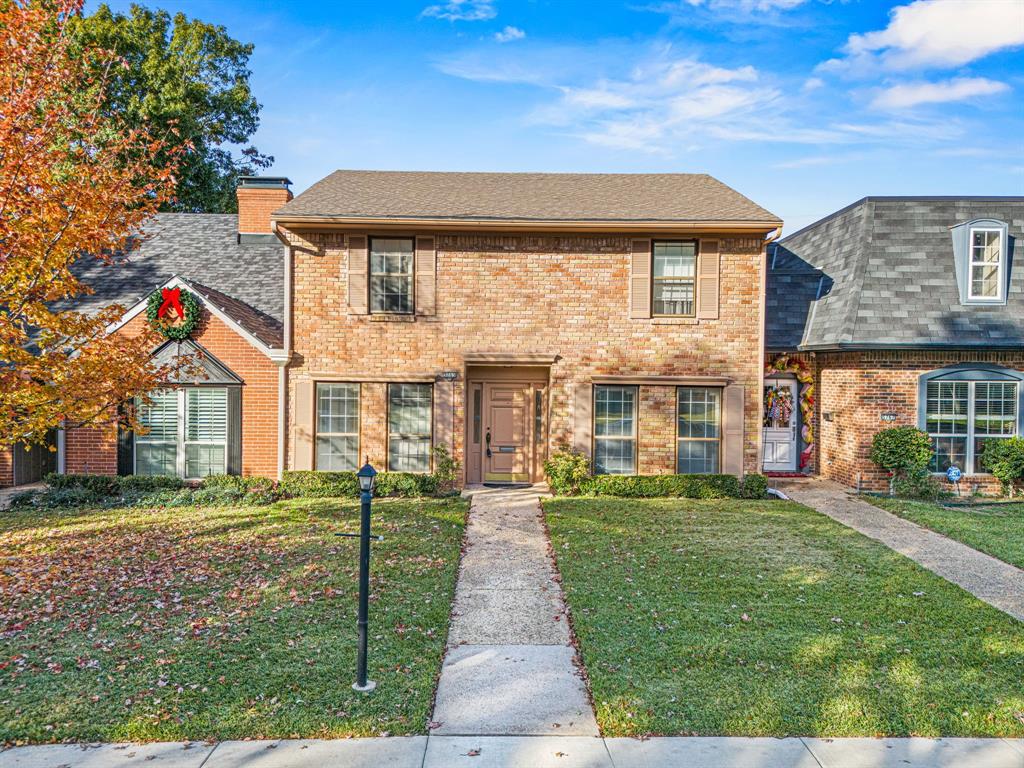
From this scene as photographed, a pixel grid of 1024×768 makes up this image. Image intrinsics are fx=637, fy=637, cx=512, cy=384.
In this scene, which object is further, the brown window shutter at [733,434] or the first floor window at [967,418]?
the first floor window at [967,418]

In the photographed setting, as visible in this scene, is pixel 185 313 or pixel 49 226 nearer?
pixel 49 226

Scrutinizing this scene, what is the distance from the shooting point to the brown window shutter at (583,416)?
12.8 meters

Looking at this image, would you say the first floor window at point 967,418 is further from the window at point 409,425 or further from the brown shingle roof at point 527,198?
the window at point 409,425

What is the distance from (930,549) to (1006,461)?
546 cm

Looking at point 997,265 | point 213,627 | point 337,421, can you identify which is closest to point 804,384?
point 997,265

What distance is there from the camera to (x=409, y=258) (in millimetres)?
12859

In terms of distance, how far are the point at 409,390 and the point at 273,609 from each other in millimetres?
6542

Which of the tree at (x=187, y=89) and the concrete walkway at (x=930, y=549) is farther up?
the tree at (x=187, y=89)

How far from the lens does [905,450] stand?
1281 centimetres

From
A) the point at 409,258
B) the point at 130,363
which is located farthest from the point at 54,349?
the point at 409,258

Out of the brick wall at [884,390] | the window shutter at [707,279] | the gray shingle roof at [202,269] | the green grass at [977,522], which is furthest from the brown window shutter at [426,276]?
the green grass at [977,522]

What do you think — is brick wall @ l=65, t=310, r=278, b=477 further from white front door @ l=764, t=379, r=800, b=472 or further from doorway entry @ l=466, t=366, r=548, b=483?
white front door @ l=764, t=379, r=800, b=472

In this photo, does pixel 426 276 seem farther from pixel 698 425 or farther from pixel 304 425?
pixel 698 425

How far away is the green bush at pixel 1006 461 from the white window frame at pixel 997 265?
3.00 metres
